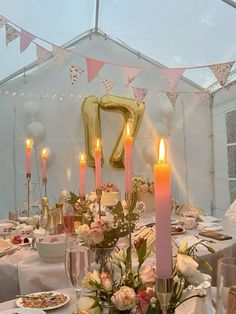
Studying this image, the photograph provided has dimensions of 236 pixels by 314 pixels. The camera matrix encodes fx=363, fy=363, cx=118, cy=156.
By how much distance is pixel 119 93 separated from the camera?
5.26 m

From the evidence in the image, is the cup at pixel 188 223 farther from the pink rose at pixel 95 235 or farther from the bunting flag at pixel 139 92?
the bunting flag at pixel 139 92

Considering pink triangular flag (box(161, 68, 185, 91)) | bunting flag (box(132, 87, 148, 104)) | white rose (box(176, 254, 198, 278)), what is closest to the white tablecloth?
white rose (box(176, 254, 198, 278))

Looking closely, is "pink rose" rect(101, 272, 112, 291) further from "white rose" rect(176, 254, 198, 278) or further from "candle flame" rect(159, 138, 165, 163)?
"candle flame" rect(159, 138, 165, 163)

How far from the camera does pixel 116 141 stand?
5.11m

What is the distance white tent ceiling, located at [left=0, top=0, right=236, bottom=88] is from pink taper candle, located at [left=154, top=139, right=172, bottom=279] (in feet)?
11.0

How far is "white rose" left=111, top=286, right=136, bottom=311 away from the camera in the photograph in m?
0.67

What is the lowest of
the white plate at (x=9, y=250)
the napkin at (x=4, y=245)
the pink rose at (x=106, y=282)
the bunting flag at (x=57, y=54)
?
the white plate at (x=9, y=250)

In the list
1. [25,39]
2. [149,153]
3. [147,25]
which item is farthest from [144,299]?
[149,153]

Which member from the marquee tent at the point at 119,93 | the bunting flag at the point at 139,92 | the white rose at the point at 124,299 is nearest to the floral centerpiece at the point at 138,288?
the white rose at the point at 124,299

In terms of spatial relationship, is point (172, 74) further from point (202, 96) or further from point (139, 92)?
point (202, 96)

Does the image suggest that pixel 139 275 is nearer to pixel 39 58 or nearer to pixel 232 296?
pixel 232 296

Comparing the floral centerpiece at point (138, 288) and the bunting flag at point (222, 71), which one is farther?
the bunting flag at point (222, 71)

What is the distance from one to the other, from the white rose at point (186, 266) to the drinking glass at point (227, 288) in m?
0.05

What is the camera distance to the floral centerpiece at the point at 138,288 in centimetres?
68
